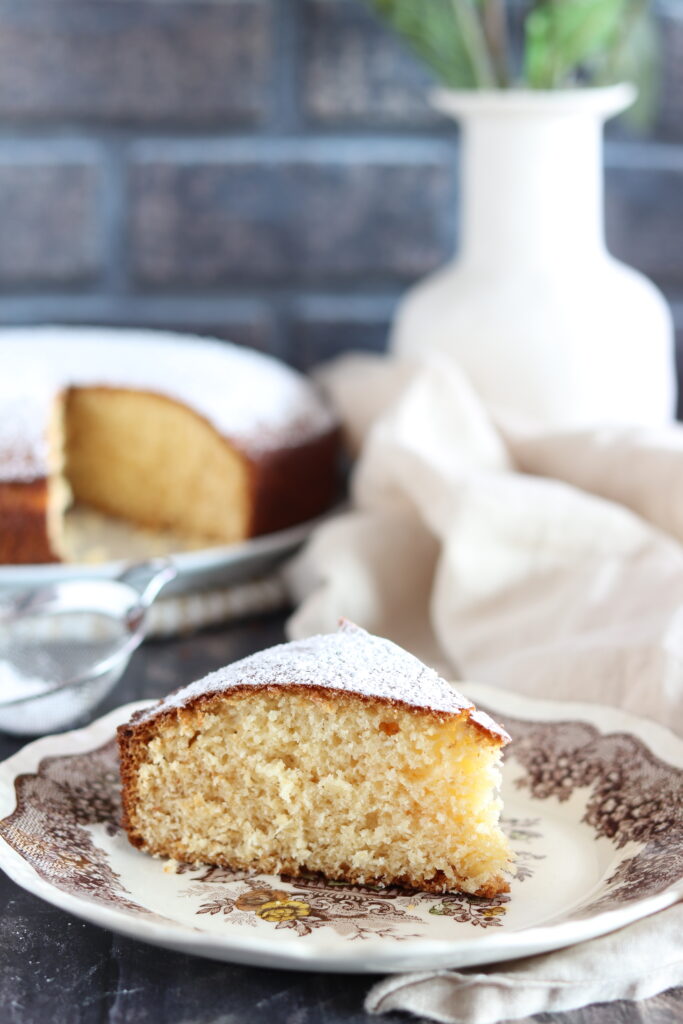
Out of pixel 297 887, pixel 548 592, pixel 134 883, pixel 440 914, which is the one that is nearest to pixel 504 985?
pixel 440 914

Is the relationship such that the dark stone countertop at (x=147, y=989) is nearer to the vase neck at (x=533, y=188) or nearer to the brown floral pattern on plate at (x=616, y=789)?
the brown floral pattern on plate at (x=616, y=789)

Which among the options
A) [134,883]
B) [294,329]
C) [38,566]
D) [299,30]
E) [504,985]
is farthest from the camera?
[294,329]

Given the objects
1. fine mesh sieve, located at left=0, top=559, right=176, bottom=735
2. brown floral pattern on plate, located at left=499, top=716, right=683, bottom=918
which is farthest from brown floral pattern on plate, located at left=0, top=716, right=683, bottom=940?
fine mesh sieve, located at left=0, top=559, right=176, bottom=735

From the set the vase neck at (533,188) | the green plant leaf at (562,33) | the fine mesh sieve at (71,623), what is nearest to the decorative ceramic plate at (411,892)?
the fine mesh sieve at (71,623)

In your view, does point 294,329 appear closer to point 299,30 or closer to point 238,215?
point 238,215

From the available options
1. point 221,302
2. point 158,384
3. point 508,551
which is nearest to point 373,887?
point 508,551

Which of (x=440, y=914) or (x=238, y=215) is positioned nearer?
(x=440, y=914)
